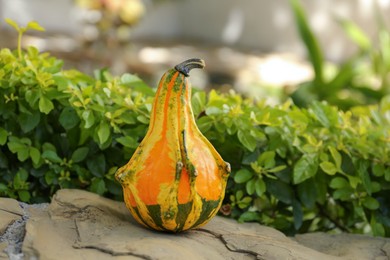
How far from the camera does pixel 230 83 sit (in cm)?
901

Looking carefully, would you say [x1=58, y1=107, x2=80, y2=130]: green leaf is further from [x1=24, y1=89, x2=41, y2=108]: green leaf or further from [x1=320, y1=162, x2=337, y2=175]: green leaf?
[x1=320, y1=162, x2=337, y2=175]: green leaf

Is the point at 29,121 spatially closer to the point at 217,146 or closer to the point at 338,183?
the point at 217,146

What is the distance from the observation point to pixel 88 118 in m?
2.06

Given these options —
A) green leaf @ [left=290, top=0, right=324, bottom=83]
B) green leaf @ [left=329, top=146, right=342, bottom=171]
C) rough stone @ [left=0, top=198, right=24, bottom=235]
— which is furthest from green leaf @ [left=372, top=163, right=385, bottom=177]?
green leaf @ [left=290, top=0, right=324, bottom=83]

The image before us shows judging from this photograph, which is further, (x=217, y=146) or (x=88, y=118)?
(x=217, y=146)

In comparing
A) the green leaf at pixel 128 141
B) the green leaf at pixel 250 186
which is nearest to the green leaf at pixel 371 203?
the green leaf at pixel 250 186

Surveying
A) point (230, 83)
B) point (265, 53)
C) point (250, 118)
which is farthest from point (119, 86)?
point (265, 53)

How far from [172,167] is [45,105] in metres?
0.51

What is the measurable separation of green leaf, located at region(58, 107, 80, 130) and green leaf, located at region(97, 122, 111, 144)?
10 cm

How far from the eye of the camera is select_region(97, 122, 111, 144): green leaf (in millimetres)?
2043

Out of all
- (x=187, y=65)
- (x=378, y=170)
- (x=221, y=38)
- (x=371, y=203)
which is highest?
(x=221, y=38)

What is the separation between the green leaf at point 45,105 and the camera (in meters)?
2.05

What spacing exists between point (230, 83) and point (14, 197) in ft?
22.9

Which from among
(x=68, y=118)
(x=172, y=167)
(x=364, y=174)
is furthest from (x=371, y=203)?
(x=68, y=118)
